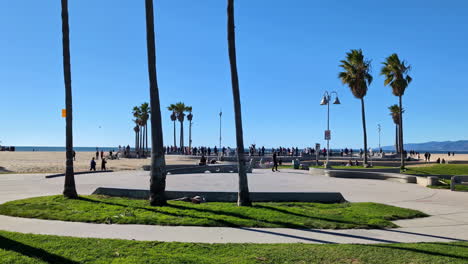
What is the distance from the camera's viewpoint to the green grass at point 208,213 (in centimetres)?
952

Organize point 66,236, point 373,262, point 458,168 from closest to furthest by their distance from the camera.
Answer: point 373,262, point 66,236, point 458,168

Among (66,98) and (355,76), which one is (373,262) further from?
(355,76)

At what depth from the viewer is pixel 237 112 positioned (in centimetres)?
1225

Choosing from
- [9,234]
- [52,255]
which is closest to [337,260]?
[52,255]

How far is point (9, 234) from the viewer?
7.68m

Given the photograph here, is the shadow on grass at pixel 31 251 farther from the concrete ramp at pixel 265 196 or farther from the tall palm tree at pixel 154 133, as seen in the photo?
the concrete ramp at pixel 265 196

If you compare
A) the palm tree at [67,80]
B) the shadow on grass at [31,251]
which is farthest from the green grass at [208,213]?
the shadow on grass at [31,251]

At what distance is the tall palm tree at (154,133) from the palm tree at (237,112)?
2.36 metres

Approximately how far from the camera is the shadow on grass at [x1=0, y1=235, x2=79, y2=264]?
6.04 meters

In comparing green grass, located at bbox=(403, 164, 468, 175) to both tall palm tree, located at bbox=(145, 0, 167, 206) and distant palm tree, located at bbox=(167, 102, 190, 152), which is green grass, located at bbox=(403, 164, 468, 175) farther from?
distant palm tree, located at bbox=(167, 102, 190, 152)

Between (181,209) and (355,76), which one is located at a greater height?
(355,76)

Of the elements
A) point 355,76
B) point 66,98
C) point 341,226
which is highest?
point 355,76

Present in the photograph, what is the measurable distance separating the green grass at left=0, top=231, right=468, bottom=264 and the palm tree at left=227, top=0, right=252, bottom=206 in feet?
15.7

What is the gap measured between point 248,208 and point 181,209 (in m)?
1.95
